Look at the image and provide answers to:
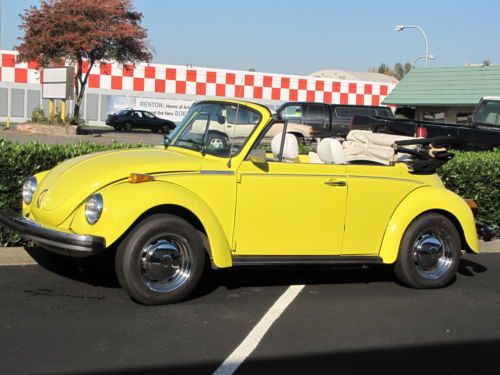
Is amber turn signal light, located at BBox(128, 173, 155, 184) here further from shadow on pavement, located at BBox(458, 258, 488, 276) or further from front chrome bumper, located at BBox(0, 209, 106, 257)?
shadow on pavement, located at BBox(458, 258, 488, 276)

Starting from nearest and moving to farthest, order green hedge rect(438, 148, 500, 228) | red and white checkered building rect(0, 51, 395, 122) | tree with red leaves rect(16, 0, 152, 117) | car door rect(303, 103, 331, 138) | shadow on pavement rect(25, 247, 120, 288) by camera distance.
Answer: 1. shadow on pavement rect(25, 247, 120, 288)
2. green hedge rect(438, 148, 500, 228)
3. car door rect(303, 103, 331, 138)
4. tree with red leaves rect(16, 0, 152, 117)
5. red and white checkered building rect(0, 51, 395, 122)

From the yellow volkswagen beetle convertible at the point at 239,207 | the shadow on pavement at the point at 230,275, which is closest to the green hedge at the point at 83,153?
the shadow on pavement at the point at 230,275

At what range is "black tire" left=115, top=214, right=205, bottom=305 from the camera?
4.63 metres

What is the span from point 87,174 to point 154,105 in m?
29.9

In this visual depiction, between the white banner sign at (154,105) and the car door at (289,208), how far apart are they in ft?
94.5

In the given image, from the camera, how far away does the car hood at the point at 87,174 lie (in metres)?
4.69

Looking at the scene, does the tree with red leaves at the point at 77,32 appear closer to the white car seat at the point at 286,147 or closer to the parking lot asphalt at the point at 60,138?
the parking lot asphalt at the point at 60,138

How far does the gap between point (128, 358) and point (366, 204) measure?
106 inches

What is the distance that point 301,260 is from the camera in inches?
207

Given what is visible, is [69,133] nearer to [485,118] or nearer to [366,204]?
[485,118]

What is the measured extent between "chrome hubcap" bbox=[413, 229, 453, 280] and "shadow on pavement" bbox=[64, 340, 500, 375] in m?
1.49

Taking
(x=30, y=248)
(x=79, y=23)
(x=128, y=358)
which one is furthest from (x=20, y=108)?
(x=128, y=358)

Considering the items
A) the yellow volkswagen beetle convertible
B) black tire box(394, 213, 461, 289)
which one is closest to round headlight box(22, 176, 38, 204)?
the yellow volkswagen beetle convertible

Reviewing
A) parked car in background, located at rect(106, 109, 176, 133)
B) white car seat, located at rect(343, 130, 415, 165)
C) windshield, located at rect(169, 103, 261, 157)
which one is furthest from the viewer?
parked car in background, located at rect(106, 109, 176, 133)
